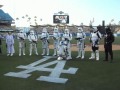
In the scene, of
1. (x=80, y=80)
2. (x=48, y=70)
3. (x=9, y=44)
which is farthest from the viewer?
(x=9, y=44)

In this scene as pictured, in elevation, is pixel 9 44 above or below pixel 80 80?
above

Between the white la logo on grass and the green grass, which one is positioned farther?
the white la logo on grass

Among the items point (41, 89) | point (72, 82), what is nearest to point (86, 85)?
point (72, 82)

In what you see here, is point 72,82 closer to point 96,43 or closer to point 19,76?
point 19,76

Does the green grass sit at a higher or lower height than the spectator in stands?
lower

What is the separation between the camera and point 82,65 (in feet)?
56.1

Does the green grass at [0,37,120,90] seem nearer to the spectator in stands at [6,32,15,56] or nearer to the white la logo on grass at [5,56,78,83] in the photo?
the white la logo on grass at [5,56,78,83]

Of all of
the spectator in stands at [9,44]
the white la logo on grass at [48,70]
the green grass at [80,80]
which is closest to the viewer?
the green grass at [80,80]

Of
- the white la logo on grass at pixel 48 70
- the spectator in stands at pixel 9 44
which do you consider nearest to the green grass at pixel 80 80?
the white la logo on grass at pixel 48 70

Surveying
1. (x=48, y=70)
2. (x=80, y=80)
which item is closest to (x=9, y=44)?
(x=48, y=70)

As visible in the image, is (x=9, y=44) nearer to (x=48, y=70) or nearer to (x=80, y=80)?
(x=48, y=70)

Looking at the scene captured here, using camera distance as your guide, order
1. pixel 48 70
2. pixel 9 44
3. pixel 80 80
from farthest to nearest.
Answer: pixel 9 44, pixel 48 70, pixel 80 80

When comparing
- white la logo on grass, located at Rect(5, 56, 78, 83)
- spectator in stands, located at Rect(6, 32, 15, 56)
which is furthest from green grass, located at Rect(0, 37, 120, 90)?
spectator in stands, located at Rect(6, 32, 15, 56)

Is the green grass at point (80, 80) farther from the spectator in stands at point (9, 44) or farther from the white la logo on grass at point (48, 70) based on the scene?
the spectator in stands at point (9, 44)
